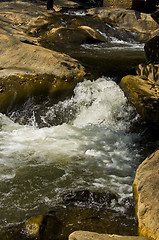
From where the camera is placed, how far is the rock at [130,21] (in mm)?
14698

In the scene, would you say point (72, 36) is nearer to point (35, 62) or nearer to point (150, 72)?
point (35, 62)

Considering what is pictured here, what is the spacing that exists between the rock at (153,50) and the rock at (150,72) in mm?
233

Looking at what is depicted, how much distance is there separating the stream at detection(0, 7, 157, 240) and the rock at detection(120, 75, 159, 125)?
0.83ft

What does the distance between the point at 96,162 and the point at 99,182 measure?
26.9 inches

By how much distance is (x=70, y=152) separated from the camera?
530 cm

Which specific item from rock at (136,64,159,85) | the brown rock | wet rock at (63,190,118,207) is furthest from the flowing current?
the brown rock

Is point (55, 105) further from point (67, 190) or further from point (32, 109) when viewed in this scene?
point (67, 190)

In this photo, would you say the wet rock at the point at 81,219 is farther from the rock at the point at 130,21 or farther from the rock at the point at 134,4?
the rock at the point at 134,4

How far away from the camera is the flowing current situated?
13.0 feet

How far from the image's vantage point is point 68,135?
19.8 ft

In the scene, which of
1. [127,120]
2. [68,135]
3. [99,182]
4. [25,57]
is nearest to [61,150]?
[68,135]

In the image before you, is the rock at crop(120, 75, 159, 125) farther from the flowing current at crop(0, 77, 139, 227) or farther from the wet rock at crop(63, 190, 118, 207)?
the wet rock at crop(63, 190, 118, 207)

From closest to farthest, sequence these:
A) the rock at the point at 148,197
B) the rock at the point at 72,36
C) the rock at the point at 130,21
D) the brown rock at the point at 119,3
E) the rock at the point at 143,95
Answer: the rock at the point at 148,197 < the rock at the point at 143,95 < the rock at the point at 72,36 < the rock at the point at 130,21 < the brown rock at the point at 119,3

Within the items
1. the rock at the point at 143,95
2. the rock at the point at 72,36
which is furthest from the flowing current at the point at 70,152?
the rock at the point at 72,36
